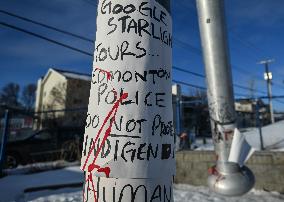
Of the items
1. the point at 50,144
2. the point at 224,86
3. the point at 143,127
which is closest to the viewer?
the point at 143,127

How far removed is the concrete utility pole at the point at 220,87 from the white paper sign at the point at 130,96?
5.81ft

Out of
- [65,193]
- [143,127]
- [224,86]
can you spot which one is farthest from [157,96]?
[65,193]

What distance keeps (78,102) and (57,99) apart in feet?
9.52

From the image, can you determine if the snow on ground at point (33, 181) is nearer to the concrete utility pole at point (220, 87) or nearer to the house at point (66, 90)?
the concrete utility pole at point (220, 87)

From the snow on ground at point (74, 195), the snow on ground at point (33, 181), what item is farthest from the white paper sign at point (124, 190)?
the snow on ground at point (33, 181)

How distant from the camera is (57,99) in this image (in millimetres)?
42250

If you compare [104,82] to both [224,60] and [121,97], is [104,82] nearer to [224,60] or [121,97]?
[121,97]

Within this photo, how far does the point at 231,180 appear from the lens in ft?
10.4

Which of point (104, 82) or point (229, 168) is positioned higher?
point (104, 82)

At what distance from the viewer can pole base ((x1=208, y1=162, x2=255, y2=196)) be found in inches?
125

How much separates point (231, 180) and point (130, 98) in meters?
2.23

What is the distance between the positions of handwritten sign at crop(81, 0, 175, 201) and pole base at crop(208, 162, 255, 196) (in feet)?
6.40

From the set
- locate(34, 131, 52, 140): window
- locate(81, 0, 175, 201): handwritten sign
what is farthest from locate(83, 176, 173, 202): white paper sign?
locate(34, 131, 52, 140): window

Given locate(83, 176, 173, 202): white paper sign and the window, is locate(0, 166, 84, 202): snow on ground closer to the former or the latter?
the window
